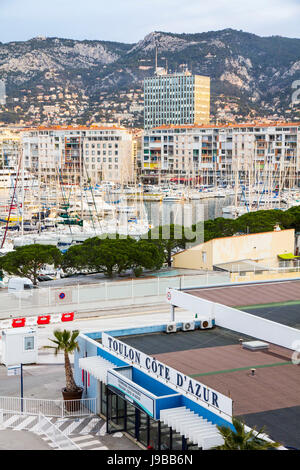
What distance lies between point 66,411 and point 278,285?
10.7 m

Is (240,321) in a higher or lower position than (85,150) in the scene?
lower

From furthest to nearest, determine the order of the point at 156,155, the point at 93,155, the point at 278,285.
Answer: the point at 156,155, the point at 93,155, the point at 278,285

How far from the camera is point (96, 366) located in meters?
20.4

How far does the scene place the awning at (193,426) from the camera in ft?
49.8

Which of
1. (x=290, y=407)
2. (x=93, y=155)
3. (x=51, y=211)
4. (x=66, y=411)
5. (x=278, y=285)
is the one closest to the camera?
(x=290, y=407)

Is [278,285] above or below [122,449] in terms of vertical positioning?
above

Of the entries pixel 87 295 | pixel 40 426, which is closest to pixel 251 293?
pixel 87 295

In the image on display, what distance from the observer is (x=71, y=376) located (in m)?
21.2

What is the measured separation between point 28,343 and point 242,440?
41.4 ft

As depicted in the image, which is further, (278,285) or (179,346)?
(278,285)

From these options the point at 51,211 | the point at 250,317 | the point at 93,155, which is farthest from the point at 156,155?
the point at 250,317

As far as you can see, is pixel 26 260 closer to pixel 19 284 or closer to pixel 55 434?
pixel 19 284
